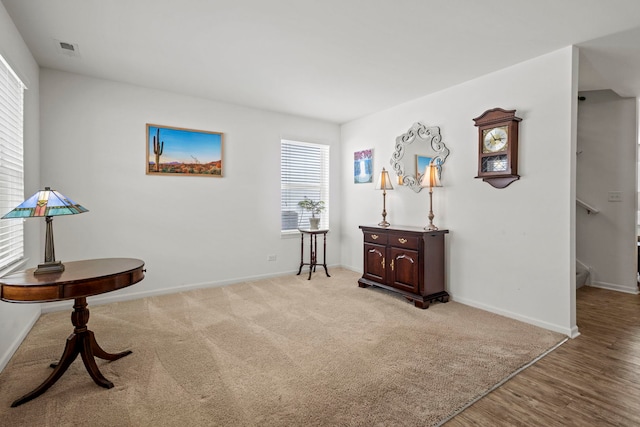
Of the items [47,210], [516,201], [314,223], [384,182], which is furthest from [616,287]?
[47,210]

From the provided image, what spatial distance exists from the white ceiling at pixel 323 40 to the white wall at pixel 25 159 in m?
0.15

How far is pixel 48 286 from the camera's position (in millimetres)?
1706

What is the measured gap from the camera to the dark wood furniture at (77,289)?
1.70 m

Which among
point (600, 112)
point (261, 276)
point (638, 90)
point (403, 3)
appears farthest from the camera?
point (261, 276)

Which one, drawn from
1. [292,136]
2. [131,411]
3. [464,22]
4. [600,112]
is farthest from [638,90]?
[131,411]

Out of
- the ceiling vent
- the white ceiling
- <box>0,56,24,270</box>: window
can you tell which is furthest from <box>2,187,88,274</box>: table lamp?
the ceiling vent

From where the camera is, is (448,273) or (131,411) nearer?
(131,411)

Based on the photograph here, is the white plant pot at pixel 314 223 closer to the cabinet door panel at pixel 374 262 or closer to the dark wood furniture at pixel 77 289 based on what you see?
the cabinet door panel at pixel 374 262

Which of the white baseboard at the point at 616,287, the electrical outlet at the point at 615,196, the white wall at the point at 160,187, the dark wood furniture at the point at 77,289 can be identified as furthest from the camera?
the electrical outlet at the point at 615,196

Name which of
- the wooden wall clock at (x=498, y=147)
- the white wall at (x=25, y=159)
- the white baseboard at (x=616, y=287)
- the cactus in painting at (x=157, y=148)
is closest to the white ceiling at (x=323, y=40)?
the white wall at (x=25, y=159)

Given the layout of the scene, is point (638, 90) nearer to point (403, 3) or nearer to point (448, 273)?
point (448, 273)

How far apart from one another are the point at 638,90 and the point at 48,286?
6096mm

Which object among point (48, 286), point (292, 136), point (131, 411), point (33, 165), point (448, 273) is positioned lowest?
point (131, 411)

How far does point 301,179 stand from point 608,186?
4.37 meters
